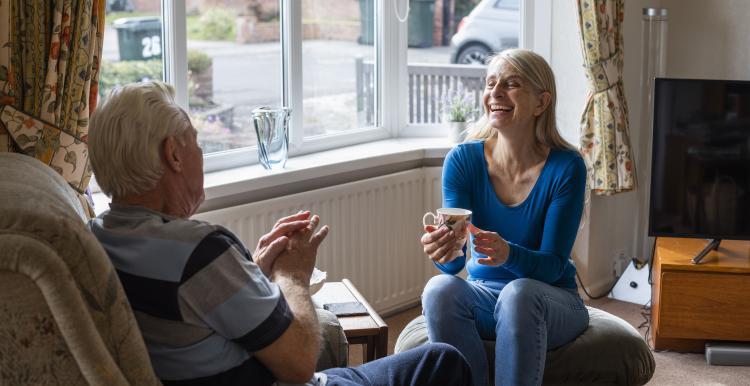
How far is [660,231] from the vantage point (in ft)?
12.4

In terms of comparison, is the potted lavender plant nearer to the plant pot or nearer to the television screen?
the plant pot

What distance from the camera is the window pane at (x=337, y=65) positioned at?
404cm

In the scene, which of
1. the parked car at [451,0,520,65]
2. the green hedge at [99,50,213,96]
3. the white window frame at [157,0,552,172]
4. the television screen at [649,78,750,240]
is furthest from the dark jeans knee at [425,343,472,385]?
the parked car at [451,0,520,65]

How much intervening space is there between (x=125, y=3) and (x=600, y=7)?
1972mm

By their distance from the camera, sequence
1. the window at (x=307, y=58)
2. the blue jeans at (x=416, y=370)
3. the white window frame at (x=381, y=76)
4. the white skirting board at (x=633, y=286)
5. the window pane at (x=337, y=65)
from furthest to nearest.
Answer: the white skirting board at (x=633, y=286)
the window pane at (x=337, y=65)
the white window frame at (x=381, y=76)
the window at (x=307, y=58)
the blue jeans at (x=416, y=370)

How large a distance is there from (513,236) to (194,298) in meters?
1.35

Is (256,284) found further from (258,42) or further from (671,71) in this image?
(671,71)

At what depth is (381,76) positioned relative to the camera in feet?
14.3

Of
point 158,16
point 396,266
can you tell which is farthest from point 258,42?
point 396,266

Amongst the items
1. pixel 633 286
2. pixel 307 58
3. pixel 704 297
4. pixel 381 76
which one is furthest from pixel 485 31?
pixel 704 297

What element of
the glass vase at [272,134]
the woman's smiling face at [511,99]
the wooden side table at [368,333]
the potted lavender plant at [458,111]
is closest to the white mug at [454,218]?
the wooden side table at [368,333]

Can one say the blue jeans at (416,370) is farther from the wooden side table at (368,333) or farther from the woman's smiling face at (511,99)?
the woman's smiling face at (511,99)

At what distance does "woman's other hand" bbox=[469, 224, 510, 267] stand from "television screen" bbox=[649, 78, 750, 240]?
138cm

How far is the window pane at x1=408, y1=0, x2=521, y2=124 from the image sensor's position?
14.5 ft
